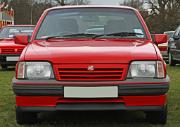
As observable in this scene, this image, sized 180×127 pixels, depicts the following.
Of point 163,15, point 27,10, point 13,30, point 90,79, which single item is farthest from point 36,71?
point 27,10

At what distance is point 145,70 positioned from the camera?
5.25m

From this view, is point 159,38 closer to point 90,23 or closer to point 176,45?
point 90,23

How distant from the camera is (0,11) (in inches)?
1973

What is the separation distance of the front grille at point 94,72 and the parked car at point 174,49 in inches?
406

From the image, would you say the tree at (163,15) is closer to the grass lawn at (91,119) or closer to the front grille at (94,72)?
the grass lawn at (91,119)

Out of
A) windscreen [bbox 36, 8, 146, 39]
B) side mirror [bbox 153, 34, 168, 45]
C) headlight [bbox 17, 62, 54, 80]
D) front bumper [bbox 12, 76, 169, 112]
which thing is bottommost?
front bumper [bbox 12, 76, 169, 112]

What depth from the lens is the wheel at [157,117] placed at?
18.6 ft

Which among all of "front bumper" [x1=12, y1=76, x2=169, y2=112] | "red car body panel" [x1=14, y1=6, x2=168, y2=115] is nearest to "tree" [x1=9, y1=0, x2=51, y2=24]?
"red car body panel" [x1=14, y1=6, x2=168, y2=115]

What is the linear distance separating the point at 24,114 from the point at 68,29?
138 cm

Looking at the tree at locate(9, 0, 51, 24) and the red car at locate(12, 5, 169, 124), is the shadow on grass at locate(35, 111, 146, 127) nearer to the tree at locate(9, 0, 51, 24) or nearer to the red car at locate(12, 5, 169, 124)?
the red car at locate(12, 5, 169, 124)

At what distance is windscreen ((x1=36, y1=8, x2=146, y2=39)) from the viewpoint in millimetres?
6394

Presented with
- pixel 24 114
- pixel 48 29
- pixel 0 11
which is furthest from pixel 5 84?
pixel 0 11

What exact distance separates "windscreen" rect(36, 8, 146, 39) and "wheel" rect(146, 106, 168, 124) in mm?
1103

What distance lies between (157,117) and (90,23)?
1640 millimetres
